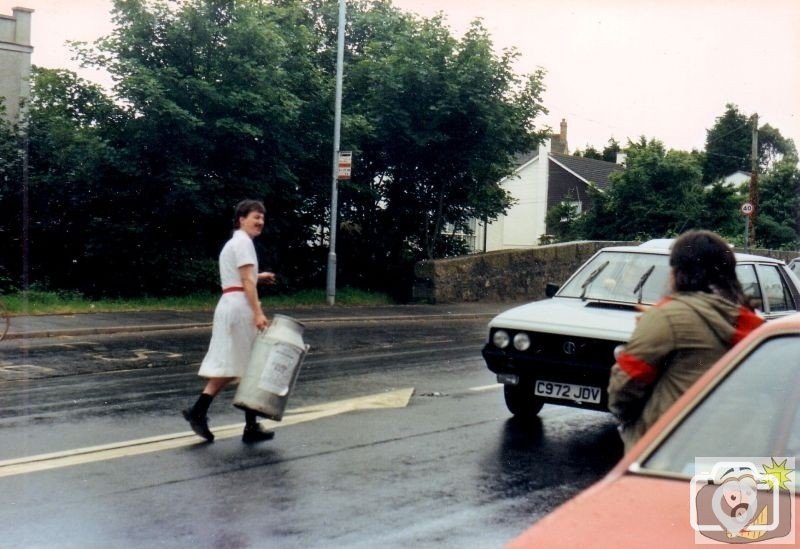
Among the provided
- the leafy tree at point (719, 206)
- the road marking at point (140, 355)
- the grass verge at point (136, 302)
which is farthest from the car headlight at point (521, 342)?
the leafy tree at point (719, 206)

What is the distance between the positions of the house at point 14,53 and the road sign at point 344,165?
14.2m

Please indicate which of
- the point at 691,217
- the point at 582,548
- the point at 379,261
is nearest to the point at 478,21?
the point at 379,261

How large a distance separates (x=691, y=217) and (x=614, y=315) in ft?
107

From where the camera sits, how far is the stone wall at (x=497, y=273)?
82.0ft

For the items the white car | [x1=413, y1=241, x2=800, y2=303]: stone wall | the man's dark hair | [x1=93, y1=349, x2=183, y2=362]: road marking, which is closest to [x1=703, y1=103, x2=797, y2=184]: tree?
[x1=413, y1=241, x2=800, y2=303]: stone wall

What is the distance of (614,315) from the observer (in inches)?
331

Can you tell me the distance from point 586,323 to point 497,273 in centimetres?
1868

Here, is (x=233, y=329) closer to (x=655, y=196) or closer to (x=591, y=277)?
(x=591, y=277)

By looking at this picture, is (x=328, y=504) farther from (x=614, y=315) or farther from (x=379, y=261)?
(x=379, y=261)

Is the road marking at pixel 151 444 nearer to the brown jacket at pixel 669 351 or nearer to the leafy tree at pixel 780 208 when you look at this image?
the brown jacket at pixel 669 351

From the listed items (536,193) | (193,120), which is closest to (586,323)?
(193,120)

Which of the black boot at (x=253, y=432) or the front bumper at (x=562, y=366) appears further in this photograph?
the front bumper at (x=562, y=366)

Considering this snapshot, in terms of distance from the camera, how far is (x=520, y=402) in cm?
907

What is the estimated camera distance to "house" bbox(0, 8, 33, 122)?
105 feet
